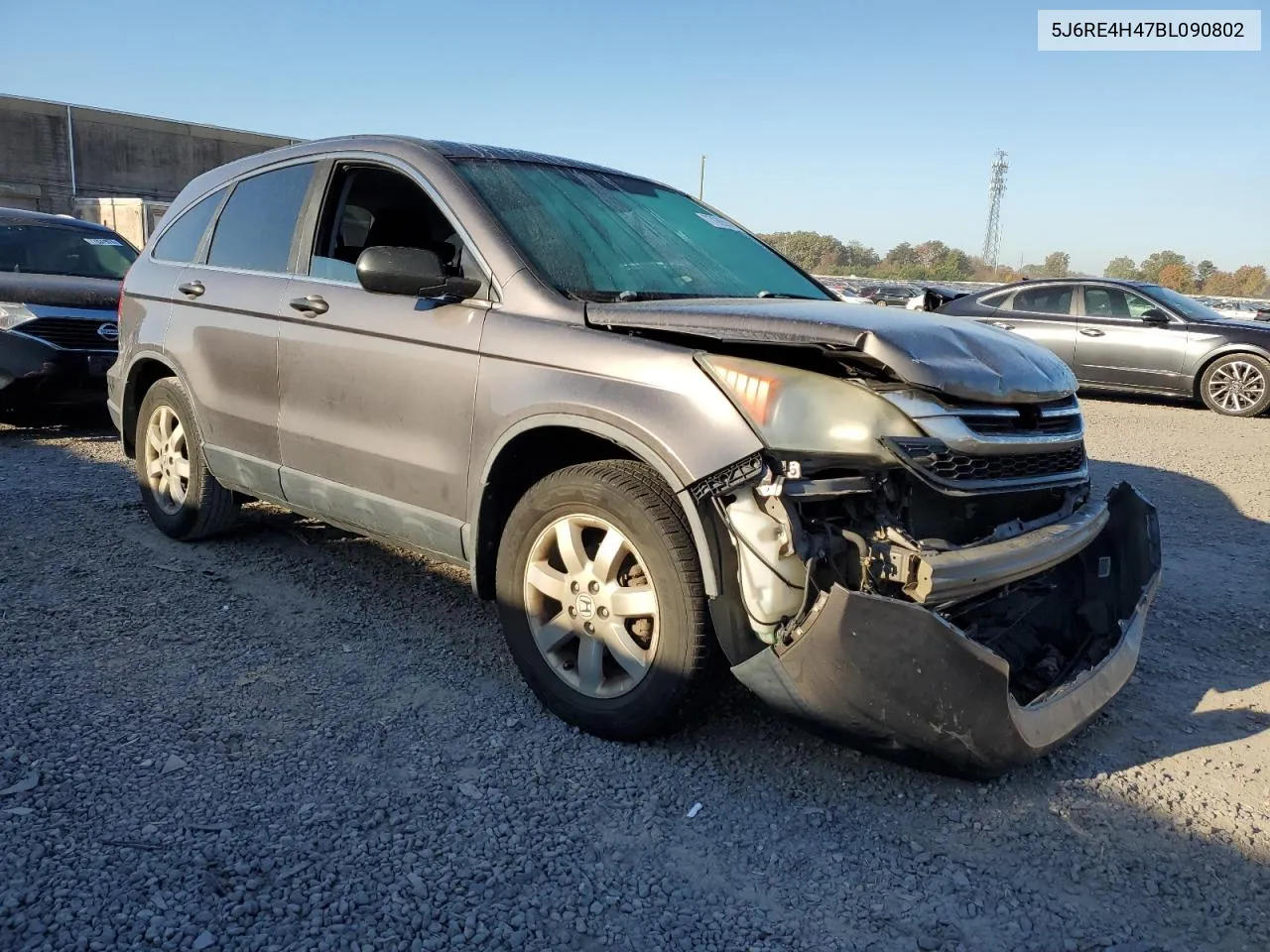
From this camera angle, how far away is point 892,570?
254 cm

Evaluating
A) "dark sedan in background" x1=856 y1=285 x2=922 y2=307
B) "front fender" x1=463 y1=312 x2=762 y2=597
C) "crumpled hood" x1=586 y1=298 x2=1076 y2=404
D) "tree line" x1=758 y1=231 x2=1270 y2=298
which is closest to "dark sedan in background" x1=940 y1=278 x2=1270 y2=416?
"dark sedan in background" x1=856 y1=285 x2=922 y2=307

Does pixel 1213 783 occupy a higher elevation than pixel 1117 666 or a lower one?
lower

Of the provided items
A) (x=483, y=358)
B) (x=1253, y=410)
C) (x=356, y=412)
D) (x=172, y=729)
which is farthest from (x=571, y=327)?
(x=1253, y=410)

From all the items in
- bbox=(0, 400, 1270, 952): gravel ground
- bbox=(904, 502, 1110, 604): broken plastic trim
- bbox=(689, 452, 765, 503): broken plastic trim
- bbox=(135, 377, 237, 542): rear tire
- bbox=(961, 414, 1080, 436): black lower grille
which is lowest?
bbox=(0, 400, 1270, 952): gravel ground

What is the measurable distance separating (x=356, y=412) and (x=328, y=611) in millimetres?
984

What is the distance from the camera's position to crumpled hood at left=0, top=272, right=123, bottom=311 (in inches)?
303

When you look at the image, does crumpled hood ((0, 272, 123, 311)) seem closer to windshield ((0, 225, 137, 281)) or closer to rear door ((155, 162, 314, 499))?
windshield ((0, 225, 137, 281))

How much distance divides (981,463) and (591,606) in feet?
4.17

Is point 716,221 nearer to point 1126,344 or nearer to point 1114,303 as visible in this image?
point 1126,344

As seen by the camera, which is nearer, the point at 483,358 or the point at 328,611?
the point at 483,358

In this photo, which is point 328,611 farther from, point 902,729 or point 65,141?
point 65,141

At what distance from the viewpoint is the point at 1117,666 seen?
308 centimetres

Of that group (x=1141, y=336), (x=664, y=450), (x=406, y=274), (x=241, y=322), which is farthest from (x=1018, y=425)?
(x=1141, y=336)

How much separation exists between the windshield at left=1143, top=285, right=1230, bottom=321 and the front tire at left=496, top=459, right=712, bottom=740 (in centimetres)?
1096
